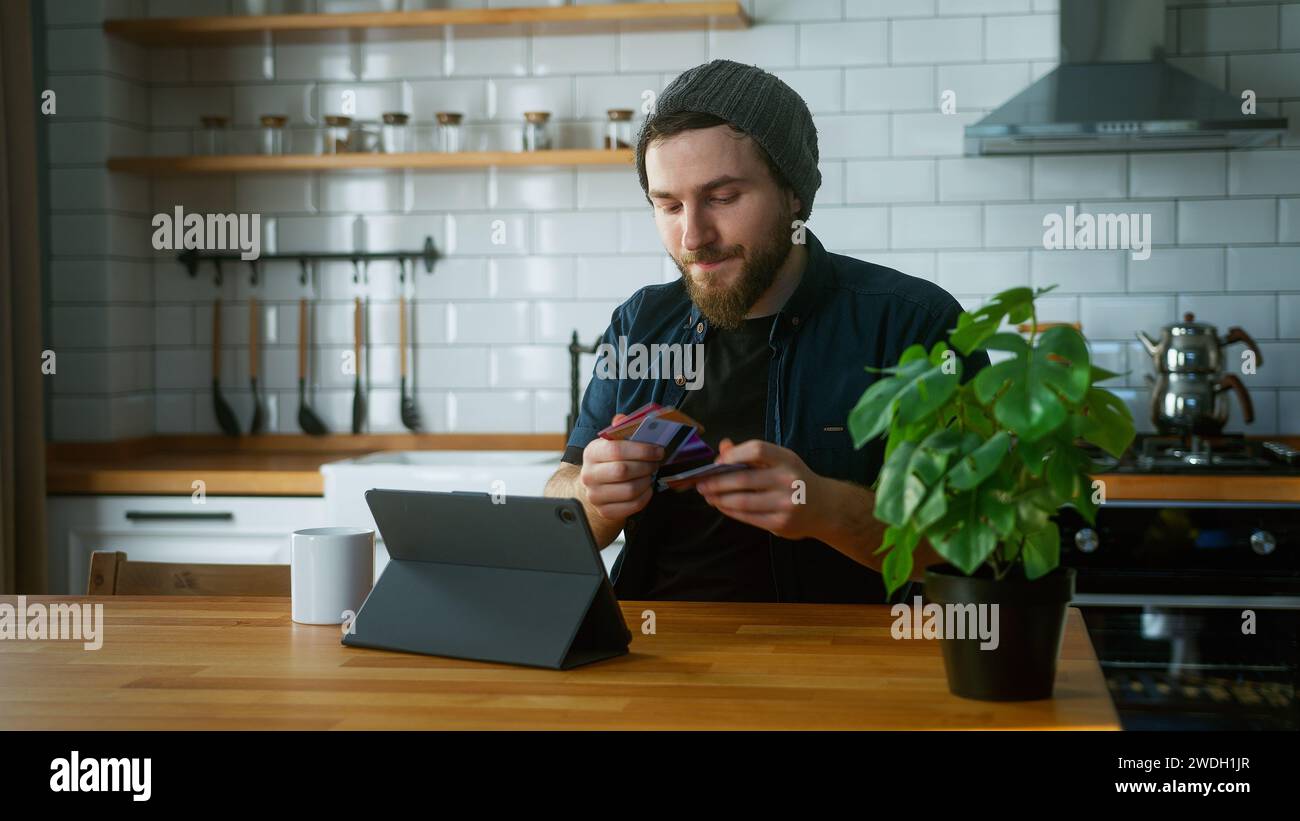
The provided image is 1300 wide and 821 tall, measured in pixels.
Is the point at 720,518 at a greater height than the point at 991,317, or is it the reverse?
the point at 991,317

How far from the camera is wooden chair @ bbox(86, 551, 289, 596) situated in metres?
1.96

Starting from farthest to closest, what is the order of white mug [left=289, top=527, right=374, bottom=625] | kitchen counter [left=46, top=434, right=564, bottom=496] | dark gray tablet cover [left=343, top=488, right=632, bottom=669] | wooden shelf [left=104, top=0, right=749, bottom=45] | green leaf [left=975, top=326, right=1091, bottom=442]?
wooden shelf [left=104, top=0, right=749, bottom=45] < kitchen counter [left=46, top=434, right=564, bottom=496] < white mug [left=289, top=527, right=374, bottom=625] < dark gray tablet cover [left=343, top=488, right=632, bottom=669] < green leaf [left=975, top=326, right=1091, bottom=442]

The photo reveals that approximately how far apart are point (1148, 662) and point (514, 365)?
6.06 ft

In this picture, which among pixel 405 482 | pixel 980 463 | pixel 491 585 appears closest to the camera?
→ pixel 980 463

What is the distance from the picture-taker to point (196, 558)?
327cm

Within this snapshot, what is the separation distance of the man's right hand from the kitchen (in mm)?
1515

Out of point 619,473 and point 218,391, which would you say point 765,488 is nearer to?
point 619,473

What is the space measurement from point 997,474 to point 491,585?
0.56m

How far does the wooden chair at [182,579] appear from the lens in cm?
196

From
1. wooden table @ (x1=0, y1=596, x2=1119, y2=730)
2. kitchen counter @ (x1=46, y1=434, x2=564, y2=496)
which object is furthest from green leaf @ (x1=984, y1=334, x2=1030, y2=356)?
kitchen counter @ (x1=46, y1=434, x2=564, y2=496)

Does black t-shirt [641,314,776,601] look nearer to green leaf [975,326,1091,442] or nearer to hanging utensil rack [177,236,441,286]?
green leaf [975,326,1091,442]

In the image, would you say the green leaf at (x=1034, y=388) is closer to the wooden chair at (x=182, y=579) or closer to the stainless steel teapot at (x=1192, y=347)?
the wooden chair at (x=182, y=579)

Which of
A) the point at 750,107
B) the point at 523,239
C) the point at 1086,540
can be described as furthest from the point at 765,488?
the point at 523,239

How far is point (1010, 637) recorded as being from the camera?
3.89 feet
